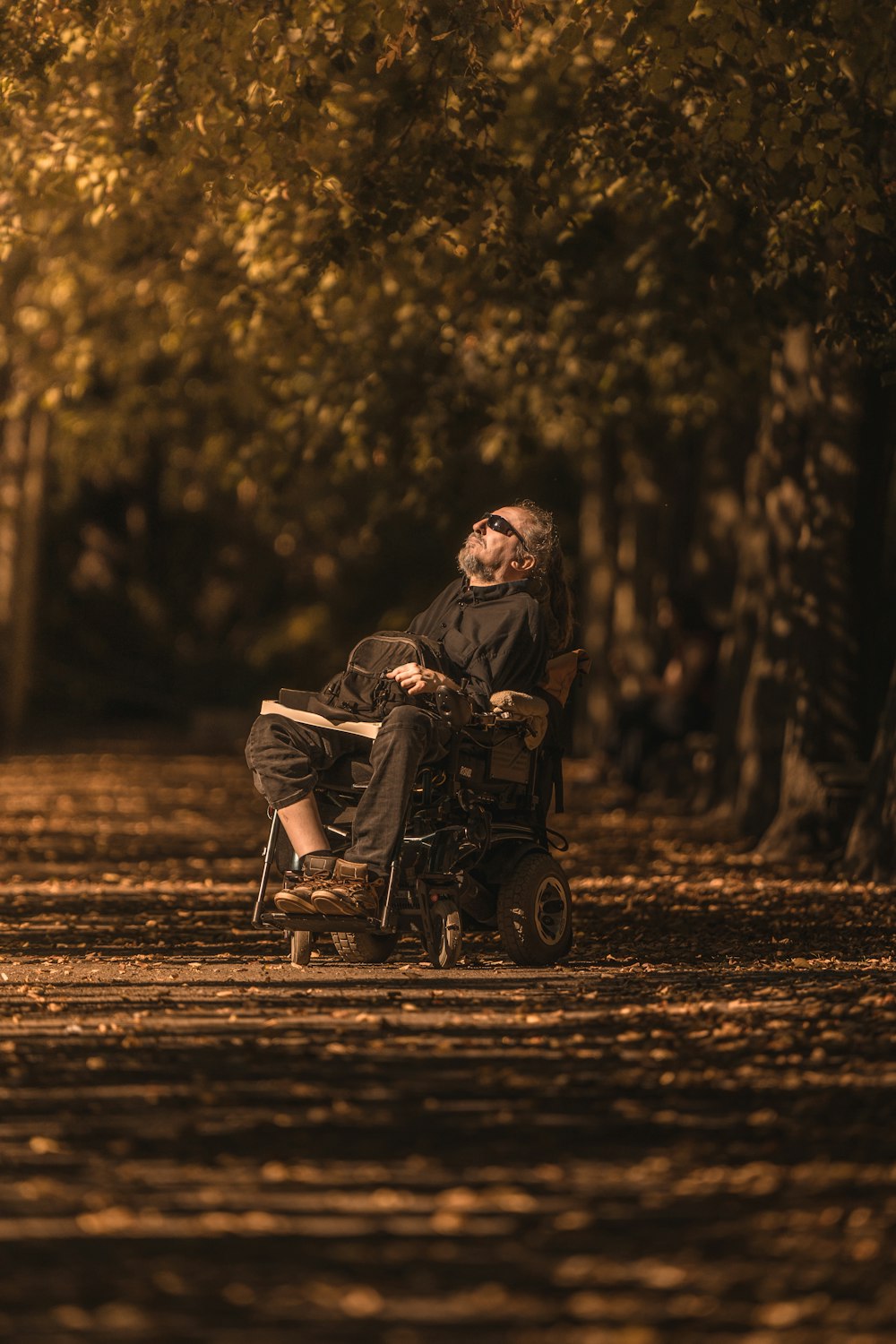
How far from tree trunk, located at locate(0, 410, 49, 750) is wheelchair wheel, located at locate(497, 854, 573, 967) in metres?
20.4

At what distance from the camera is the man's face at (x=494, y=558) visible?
9781mm

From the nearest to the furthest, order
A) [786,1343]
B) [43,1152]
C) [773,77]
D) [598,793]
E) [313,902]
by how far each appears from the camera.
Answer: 1. [786,1343]
2. [43,1152]
3. [313,902]
4. [773,77]
5. [598,793]

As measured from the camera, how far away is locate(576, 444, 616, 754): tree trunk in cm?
2802

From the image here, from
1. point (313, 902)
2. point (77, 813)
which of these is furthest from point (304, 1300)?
point (77, 813)

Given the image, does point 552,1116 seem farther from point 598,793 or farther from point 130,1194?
point 598,793

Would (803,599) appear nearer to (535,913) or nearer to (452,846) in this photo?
(535,913)

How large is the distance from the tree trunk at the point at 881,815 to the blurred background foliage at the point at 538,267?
0.09 meters

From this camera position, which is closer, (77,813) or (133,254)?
(133,254)

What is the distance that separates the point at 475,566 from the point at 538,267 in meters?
4.03

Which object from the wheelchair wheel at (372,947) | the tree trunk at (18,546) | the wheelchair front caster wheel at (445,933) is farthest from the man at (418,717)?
the tree trunk at (18,546)

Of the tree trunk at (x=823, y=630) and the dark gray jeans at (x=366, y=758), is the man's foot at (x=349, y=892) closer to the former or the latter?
the dark gray jeans at (x=366, y=758)

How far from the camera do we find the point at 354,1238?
4.83 meters

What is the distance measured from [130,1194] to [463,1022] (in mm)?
2645

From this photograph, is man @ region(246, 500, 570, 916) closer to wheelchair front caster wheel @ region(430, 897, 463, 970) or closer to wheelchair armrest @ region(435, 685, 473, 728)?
wheelchair armrest @ region(435, 685, 473, 728)
